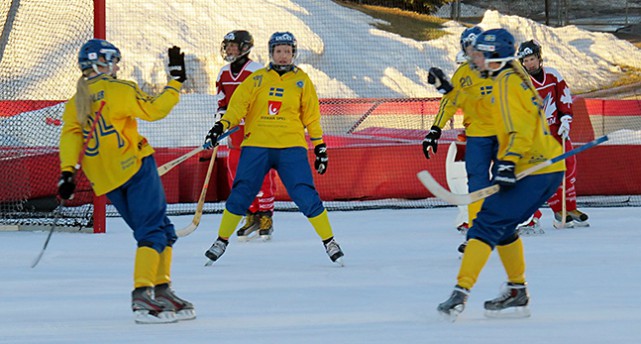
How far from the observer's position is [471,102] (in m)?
6.84

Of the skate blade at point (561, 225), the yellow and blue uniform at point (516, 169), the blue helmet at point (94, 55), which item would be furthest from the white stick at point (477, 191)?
the skate blade at point (561, 225)

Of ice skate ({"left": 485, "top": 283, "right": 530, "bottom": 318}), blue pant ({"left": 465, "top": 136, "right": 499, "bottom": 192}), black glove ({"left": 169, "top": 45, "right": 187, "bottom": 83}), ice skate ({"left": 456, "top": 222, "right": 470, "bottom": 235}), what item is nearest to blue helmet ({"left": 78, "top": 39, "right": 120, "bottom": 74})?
black glove ({"left": 169, "top": 45, "right": 187, "bottom": 83})

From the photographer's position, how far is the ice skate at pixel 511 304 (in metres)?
5.43

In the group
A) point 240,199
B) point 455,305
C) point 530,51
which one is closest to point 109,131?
point 455,305

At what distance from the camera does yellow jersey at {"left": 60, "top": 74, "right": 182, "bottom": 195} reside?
5.38 metres

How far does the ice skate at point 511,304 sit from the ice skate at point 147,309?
1359mm

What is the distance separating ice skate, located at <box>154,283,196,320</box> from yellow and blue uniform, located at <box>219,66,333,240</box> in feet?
6.73

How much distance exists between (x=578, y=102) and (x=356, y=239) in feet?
21.6

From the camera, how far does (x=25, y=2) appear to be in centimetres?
1248

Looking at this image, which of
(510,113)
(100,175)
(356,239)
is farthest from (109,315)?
(356,239)

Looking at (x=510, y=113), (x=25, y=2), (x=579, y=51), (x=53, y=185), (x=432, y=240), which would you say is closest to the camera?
(x=510, y=113)

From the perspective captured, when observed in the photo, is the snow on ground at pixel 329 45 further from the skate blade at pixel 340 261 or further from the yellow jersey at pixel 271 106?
the skate blade at pixel 340 261

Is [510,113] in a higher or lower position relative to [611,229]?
higher

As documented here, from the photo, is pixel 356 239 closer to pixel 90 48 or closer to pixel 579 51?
pixel 90 48
